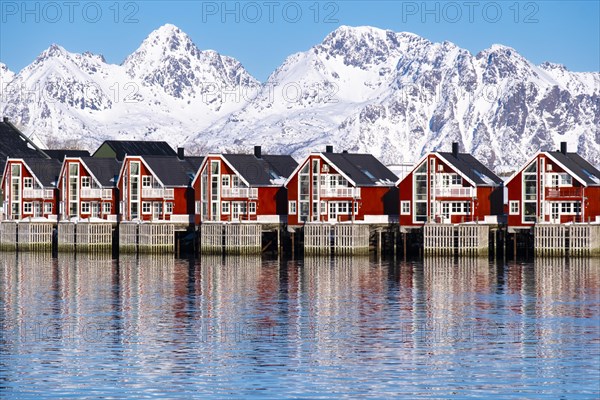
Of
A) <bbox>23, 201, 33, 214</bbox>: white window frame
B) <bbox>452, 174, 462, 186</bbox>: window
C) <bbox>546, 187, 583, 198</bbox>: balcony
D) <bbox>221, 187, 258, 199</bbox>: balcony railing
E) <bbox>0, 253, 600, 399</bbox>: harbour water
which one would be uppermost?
<bbox>452, 174, 462, 186</bbox>: window

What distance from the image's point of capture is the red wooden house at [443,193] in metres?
118

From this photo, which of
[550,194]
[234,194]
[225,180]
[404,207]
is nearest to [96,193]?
[225,180]

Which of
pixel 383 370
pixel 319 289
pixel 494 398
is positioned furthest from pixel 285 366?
pixel 319 289

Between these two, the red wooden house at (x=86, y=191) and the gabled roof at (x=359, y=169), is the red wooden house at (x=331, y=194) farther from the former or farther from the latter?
the red wooden house at (x=86, y=191)

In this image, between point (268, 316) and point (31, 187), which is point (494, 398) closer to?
point (268, 316)

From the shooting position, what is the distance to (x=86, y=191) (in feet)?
437

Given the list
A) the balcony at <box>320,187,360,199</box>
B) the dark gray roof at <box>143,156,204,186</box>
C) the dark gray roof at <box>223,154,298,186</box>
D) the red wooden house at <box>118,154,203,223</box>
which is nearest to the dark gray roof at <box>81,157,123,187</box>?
the red wooden house at <box>118,154,203,223</box>

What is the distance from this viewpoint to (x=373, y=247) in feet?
402

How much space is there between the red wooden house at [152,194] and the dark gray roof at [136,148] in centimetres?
4165

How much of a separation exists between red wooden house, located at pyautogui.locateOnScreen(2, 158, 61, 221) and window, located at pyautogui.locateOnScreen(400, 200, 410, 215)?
1352 inches

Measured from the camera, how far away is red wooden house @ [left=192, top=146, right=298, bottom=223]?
12456cm

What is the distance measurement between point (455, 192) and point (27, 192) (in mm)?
41465

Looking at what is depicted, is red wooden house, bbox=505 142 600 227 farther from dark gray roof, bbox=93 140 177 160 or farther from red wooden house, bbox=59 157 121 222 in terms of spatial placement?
dark gray roof, bbox=93 140 177 160

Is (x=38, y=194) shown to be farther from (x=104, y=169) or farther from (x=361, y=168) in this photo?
(x=361, y=168)
